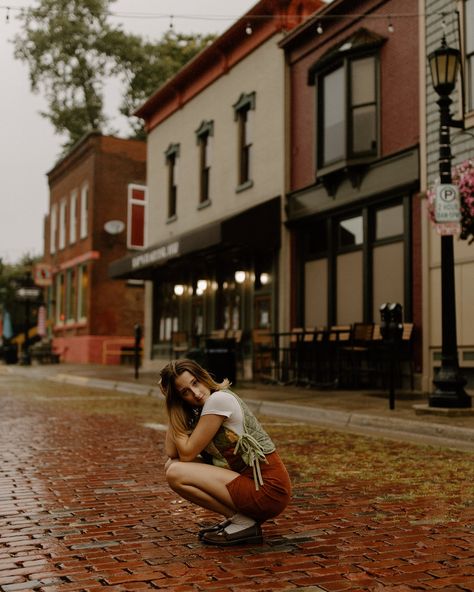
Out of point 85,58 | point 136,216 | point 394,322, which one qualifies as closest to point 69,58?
point 85,58

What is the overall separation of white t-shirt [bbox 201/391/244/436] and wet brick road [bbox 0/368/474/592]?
2.29ft

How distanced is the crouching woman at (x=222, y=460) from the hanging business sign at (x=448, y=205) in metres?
6.83

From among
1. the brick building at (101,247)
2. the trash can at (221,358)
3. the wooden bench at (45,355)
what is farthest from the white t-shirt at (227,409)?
the wooden bench at (45,355)

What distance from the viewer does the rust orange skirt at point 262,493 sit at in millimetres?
4410

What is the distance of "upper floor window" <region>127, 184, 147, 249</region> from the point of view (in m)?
28.1

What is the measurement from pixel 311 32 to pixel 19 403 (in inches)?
421

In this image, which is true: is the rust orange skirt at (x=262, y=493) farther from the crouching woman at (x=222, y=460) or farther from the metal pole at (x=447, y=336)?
the metal pole at (x=447, y=336)

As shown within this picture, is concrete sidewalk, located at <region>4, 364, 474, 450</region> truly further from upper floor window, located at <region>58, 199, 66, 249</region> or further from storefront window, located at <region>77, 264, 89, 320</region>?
upper floor window, located at <region>58, 199, 66, 249</region>

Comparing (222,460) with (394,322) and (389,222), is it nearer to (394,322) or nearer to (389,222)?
(394,322)

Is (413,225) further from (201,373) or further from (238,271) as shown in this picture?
(201,373)

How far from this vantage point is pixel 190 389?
4441mm

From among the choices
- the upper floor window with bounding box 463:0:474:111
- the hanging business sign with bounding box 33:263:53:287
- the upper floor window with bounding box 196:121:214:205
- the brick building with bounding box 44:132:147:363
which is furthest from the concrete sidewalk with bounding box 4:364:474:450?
the hanging business sign with bounding box 33:263:53:287

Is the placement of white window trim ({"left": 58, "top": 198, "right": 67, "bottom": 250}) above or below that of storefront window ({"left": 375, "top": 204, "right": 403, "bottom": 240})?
above

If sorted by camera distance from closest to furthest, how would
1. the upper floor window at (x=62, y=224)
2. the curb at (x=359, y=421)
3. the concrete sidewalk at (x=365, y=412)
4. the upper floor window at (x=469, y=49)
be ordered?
the curb at (x=359, y=421) < the concrete sidewalk at (x=365, y=412) < the upper floor window at (x=469, y=49) < the upper floor window at (x=62, y=224)
